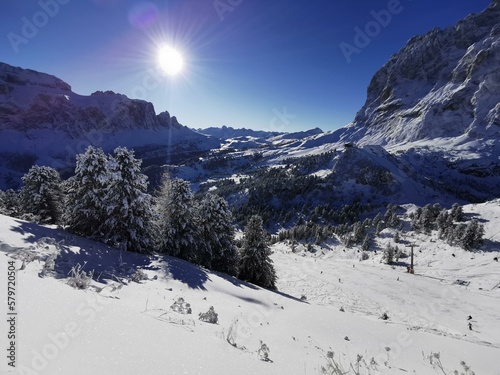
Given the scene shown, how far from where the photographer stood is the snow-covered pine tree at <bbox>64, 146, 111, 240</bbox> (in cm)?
1973

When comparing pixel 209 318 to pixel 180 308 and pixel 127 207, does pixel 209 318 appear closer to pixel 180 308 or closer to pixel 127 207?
pixel 180 308

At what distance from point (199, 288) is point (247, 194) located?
107904 millimetres

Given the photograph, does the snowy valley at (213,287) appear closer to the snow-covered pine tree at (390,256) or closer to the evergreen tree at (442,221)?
the evergreen tree at (442,221)

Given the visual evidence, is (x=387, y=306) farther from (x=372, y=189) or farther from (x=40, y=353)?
(x=372, y=189)

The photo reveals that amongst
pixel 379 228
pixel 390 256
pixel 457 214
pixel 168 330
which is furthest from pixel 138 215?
pixel 457 214

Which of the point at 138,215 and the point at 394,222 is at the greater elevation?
the point at 394,222

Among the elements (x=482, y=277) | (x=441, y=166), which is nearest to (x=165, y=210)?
(x=482, y=277)

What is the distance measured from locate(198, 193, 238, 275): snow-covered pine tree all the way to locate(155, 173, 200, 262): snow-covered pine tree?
1.14m

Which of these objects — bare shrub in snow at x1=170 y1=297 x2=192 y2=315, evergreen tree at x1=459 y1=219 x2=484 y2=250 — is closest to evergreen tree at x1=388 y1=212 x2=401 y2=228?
evergreen tree at x1=459 y1=219 x2=484 y2=250

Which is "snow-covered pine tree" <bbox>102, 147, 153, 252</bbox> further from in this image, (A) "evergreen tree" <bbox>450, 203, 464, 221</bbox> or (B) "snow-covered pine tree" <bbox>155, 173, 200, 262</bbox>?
(A) "evergreen tree" <bbox>450, 203, 464, 221</bbox>

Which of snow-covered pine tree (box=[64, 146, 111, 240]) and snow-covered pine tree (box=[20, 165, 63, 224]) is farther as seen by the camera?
snow-covered pine tree (box=[20, 165, 63, 224])

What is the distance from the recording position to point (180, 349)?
4.86 meters

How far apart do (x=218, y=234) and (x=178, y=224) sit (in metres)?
4.16

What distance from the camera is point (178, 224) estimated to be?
24047mm
